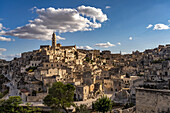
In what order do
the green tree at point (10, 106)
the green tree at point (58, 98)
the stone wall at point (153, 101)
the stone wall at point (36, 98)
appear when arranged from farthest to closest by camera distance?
the stone wall at point (36, 98)
the green tree at point (58, 98)
the green tree at point (10, 106)
the stone wall at point (153, 101)

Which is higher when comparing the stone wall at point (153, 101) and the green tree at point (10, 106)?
the stone wall at point (153, 101)

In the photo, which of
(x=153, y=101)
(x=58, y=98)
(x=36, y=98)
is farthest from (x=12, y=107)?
(x=153, y=101)

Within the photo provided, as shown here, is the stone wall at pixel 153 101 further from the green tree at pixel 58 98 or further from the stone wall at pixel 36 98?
the stone wall at pixel 36 98

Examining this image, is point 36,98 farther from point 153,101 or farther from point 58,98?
point 153,101

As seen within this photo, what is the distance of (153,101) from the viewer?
49.4ft

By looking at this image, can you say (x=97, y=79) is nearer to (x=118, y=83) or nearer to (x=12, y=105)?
(x=118, y=83)

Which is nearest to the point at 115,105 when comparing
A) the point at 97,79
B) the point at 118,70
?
the point at 97,79

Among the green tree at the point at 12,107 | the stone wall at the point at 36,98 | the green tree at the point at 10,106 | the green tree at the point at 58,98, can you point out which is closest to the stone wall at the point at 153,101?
the green tree at the point at 12,107

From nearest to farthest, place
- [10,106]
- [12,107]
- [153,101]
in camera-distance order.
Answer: [153,101]
[12,107]
[10,106]

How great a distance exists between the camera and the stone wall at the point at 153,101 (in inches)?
563

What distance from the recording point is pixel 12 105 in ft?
66.4

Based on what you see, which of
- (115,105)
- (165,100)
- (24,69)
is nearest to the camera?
(165,100)

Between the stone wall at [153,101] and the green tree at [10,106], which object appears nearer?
the stone wall at [153,101]

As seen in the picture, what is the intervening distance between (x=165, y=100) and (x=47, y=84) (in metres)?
30.5
